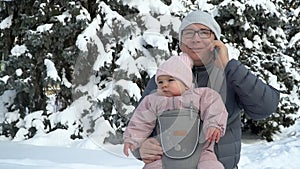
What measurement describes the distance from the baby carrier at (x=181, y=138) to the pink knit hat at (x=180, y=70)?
0.28ft

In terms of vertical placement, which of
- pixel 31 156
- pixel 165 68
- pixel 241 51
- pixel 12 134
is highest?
pixel 165 68

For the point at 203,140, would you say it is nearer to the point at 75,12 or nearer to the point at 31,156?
the point at 31,156

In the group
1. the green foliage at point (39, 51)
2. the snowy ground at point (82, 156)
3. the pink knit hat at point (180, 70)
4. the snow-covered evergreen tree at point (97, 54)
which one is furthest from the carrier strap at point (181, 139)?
the green foliage at point (39, 51)

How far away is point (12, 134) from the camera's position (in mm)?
6410

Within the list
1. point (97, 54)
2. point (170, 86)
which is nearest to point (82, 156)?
point (97, 54)

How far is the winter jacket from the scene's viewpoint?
4.50 feet

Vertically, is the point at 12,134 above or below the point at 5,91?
below

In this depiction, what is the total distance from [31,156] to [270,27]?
17.1ft

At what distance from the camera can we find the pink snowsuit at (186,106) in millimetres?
1346

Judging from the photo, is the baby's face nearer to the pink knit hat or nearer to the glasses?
the pink knit hat

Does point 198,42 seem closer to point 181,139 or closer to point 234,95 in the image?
point 234,95

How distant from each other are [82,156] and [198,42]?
312 centimetres

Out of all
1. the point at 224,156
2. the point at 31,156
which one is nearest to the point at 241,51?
the point at 31,156

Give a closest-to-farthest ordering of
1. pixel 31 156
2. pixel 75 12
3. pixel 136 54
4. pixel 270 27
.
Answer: pixel 31 156 < pixel 136 54 < pixel 75 12 < pixel 270 27
